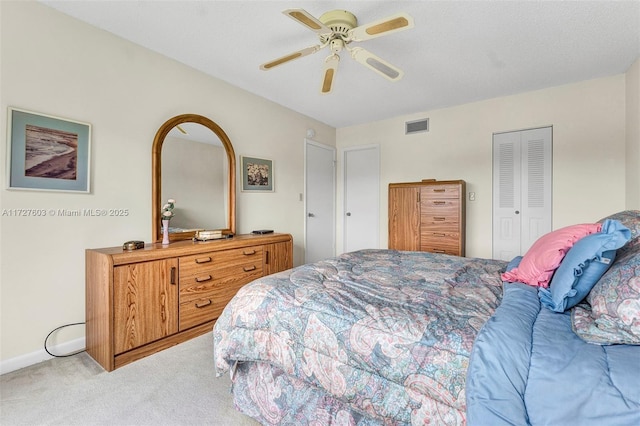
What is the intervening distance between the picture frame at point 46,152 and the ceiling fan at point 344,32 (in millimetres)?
1508

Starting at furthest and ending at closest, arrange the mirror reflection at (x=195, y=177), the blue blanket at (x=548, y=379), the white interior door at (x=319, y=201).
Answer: the white interior door at (x=319, y=201) → the mirror reflection at (x=195, y=177) → the blue blanket at (x=548, y=379)

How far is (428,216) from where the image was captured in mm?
3738

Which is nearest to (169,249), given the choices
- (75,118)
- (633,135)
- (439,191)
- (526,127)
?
(75,118)

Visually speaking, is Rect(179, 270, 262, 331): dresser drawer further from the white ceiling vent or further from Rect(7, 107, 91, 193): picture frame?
the white ceiling vent

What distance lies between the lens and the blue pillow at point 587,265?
1.00 m

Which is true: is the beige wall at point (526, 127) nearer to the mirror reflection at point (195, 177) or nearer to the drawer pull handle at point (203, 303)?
the mirror reflection at point (195, 177)

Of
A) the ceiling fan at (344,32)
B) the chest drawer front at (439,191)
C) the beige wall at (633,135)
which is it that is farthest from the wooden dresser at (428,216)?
the ceiling fan at (344,32)

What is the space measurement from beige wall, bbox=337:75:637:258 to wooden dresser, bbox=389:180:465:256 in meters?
0.41

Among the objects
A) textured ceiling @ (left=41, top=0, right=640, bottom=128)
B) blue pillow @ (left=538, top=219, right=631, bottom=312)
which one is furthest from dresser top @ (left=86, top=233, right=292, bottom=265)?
blue pillow @ (left=538, top=219, right=631, bottom=312)

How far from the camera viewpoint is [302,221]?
4.29 metres

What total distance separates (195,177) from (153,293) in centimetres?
122

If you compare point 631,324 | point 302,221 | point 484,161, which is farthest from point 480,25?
point 302,221

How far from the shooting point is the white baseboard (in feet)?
6.10

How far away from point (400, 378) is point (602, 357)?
56 cm
